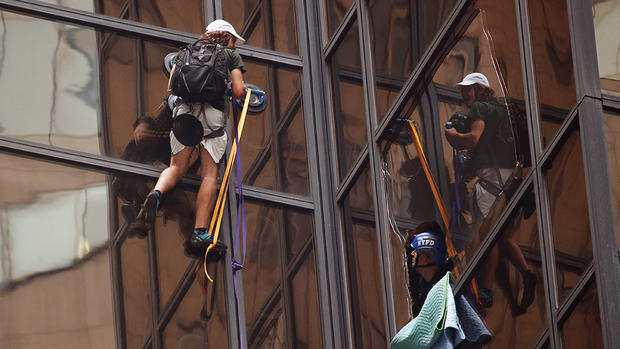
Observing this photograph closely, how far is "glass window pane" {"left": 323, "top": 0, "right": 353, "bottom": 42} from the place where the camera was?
52.1ft

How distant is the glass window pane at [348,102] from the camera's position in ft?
50.5

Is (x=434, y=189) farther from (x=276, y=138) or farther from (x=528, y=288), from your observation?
(x=276, y=138)

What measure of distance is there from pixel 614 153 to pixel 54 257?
5225 mm

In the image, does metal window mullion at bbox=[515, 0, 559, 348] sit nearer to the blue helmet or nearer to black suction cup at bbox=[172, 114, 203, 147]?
the blue helmet

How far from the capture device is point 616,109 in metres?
11.7

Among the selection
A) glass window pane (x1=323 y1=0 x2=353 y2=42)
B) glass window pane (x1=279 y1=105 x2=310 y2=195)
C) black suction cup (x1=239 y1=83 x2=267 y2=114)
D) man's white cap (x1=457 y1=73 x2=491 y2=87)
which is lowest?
man's white cap (x1=457 y1=73 x2=491 y2=87)

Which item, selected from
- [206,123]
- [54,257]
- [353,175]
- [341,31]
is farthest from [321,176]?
[54,257]

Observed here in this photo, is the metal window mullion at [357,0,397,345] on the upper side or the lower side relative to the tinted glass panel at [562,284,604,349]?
upper

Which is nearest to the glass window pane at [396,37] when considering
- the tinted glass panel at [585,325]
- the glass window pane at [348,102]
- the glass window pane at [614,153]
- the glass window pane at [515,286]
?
the glass window pane at [348,102]

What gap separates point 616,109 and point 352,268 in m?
4.10

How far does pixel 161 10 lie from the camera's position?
16.0 m

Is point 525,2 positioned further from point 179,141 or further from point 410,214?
point 179,141

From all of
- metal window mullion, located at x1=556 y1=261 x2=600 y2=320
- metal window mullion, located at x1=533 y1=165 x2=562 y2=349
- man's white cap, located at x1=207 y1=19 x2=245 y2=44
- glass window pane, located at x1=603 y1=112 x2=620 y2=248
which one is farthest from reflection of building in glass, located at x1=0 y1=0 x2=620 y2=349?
glass window pane, located at x1=603 y1=112 x2=620 y2=248

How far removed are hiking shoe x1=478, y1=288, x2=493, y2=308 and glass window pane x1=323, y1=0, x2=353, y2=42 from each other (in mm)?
3761
